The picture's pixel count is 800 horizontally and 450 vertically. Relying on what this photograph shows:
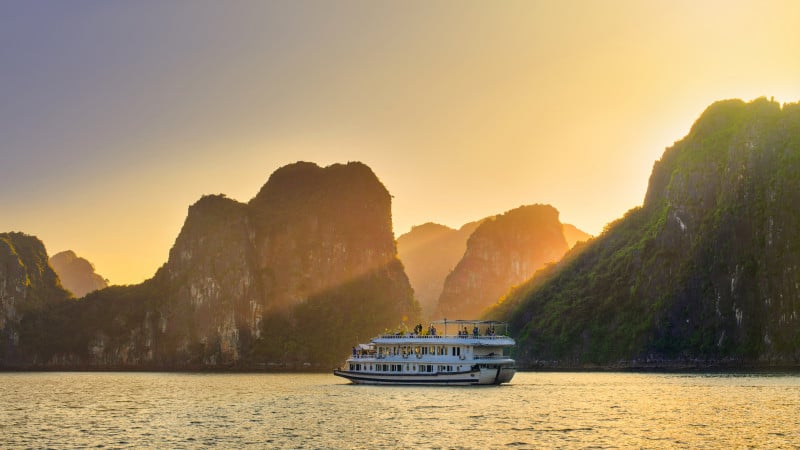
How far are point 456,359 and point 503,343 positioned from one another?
6.97 m

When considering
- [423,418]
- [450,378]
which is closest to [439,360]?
[450,378]

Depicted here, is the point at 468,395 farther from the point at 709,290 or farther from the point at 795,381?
the point at 709,290

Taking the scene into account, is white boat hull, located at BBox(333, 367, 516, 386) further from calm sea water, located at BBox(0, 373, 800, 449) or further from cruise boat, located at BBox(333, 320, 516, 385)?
calm sea water, located at BBox(0, 373, 800, 449)

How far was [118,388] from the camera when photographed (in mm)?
142125

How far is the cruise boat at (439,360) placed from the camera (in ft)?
378

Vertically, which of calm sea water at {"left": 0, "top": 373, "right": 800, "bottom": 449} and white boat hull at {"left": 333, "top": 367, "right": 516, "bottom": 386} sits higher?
white boat hull at {"left": 333, "top": 367, "right": 516, "bottom": 386}

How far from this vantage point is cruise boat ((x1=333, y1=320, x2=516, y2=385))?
115125mm

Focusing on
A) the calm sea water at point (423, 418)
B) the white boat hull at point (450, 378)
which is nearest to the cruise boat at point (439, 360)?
the white boat hull at point (450, 378)

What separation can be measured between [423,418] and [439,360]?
123ft

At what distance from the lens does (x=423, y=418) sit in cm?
7900

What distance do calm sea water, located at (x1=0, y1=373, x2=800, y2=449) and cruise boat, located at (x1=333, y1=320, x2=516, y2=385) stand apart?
2.39 m

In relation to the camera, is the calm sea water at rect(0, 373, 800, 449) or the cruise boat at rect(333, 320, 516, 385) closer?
the calm sea water at rect(0, 373, 800, 449)

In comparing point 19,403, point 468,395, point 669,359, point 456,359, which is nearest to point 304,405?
point 468,395

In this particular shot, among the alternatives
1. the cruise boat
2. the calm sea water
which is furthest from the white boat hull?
the calm sea water
